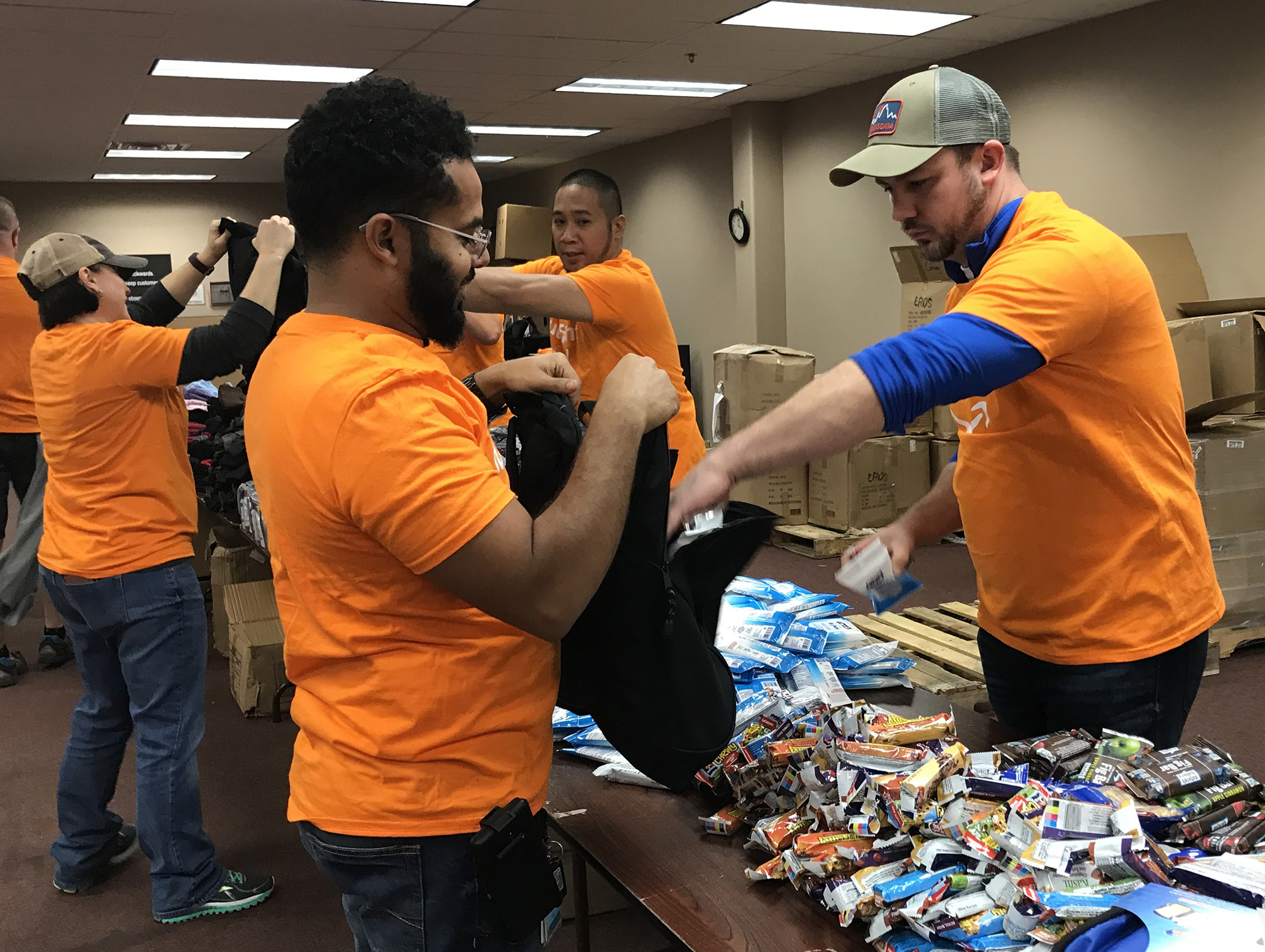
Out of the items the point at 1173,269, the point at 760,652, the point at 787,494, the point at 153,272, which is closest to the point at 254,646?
the point at 760,652

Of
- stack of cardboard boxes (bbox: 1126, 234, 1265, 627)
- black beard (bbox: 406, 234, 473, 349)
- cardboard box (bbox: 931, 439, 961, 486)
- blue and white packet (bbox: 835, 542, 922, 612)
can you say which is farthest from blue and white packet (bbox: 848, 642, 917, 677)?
cardboard box (bbox: 931, 439, 961, 486)

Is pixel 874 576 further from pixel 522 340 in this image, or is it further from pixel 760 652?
pixel 522 340

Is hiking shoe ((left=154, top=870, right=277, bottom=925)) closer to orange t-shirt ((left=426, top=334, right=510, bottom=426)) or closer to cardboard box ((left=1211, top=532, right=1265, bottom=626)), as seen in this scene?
orange t-shirt ((left=426, top=334, right=510, bottom=426))

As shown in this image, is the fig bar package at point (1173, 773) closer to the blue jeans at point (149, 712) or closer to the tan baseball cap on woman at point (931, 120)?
the tan baseball cap on woman at point (931, 120)

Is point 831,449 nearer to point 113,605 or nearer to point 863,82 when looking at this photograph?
point 113,605

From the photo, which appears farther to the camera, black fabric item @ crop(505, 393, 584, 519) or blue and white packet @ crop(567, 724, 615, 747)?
blue and white packet @ crop(567, 724, 615, 747)

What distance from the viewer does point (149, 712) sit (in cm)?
270

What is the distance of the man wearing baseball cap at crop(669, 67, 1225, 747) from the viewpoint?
1.41 meters

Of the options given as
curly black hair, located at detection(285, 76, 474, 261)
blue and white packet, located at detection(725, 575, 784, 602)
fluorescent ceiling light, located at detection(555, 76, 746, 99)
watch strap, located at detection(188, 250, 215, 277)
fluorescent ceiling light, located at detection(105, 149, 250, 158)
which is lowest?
blue and white packet, located at detection(725, 575, 784, 602)

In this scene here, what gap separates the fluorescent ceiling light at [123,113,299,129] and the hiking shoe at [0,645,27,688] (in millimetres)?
4993

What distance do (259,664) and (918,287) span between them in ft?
14.9

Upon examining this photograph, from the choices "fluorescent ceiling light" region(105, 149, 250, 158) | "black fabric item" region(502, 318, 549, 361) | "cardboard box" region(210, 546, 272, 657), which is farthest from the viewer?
"fluorescent ceiling light" region(105, 149, 250, 158)

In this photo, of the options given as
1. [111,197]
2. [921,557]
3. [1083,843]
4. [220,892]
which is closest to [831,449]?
[1083,843]

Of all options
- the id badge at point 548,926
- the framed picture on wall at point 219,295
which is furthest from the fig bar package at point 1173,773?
the framed picture on wall at point 219,295
